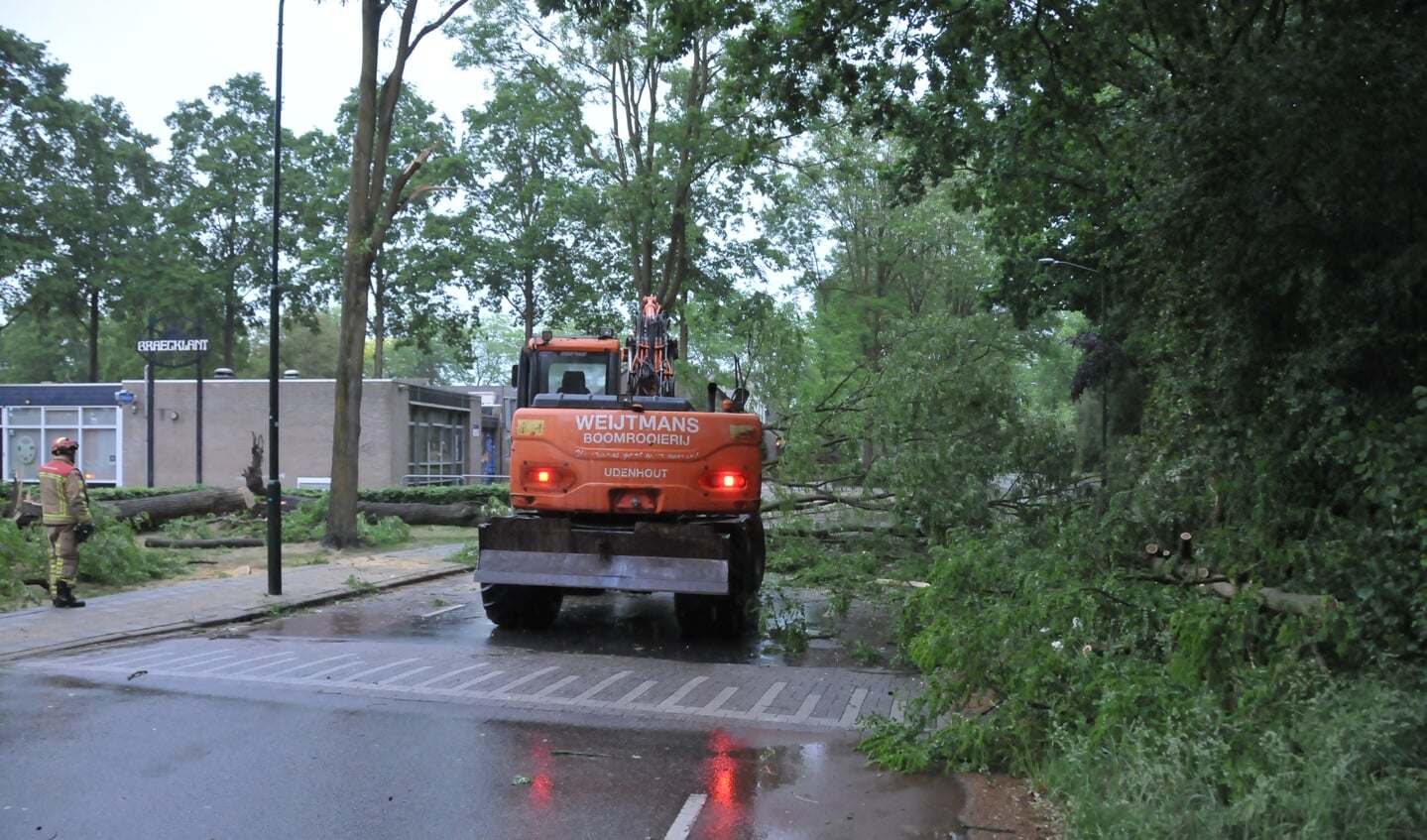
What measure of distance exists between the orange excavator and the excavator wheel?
0.30 ft

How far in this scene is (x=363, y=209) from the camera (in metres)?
18.7

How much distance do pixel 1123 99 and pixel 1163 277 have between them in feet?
20.2

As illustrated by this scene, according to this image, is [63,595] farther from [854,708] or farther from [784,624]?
[854,708]

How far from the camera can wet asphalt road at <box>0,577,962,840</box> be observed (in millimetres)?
5480

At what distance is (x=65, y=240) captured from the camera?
128 feet

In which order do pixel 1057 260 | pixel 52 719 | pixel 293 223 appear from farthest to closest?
1. pixel 293 223
2. pixel 1057 260
3. pixel 52 719

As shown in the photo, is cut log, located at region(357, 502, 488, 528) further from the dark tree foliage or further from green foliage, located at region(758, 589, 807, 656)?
the dark tree foliage

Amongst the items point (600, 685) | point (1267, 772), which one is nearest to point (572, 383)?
point (600, 685)

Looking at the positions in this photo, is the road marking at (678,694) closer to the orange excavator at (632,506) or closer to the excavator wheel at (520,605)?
the orange excavator at (632,506)

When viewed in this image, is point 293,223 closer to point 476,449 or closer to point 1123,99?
point 476,449

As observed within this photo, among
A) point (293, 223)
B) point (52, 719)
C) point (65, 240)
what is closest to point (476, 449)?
point (293, 223)

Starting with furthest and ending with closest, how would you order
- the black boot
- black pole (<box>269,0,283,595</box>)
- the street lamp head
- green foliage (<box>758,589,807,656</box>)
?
the street lamp head < black pole (<box>269,0,283,595</box>) < the black boot < green foliage (<box>758,589,807,656</box>)

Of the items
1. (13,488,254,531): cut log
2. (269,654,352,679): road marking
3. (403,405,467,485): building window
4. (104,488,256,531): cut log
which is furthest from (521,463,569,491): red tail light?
(403,405,467,485): building window

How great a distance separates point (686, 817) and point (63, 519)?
9.20 m
